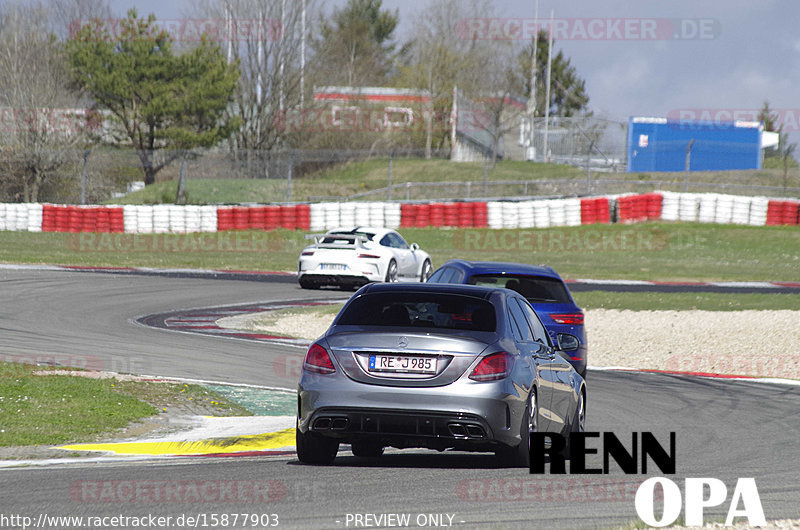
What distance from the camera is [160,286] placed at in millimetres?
24750

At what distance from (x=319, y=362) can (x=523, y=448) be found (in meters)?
1.51

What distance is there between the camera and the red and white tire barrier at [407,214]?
38.7 m

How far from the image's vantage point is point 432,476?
7246mm

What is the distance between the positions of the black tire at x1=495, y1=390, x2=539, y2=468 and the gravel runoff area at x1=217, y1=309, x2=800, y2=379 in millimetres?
8937

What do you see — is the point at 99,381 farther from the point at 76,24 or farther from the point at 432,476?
the point at 76,24

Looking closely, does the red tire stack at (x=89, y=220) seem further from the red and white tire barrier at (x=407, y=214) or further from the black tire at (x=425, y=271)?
the black tire at (x=425, y=271)

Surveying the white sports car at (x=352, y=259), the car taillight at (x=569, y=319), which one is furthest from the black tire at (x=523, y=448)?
the white sports car at (x=352, y=259)

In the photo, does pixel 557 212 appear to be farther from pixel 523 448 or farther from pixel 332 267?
pixel 523 448

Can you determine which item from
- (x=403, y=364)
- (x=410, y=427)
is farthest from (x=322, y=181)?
(x=410, y=427)

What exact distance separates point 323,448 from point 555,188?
42272mm

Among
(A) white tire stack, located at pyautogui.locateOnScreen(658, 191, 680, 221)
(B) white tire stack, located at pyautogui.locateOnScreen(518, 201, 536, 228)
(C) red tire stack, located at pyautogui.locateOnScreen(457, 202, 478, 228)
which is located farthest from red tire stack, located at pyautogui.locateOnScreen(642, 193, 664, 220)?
(C) red tire stack, located at pyautogui.locateOnScreen(457, 202, 478, 228)

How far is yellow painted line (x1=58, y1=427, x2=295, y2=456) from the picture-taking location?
27.6ft

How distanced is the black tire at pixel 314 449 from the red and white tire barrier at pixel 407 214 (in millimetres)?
31621

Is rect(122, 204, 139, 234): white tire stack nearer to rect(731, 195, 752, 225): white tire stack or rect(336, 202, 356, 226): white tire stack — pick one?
rect(336, 202, 356, 226): white tire stack
